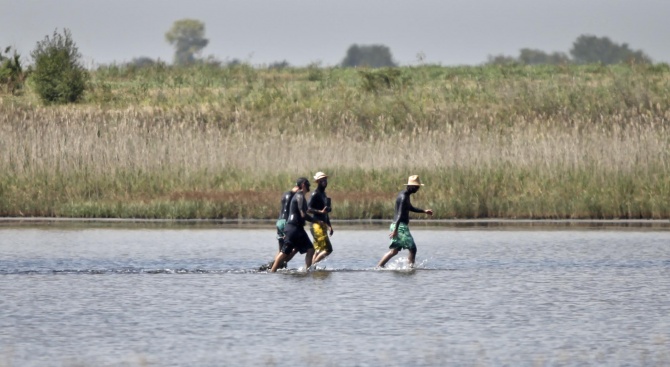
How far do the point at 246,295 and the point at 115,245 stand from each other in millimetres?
8174

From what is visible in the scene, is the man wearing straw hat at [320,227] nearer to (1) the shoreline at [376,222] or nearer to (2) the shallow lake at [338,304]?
(2) the shallow lake at [338,304]

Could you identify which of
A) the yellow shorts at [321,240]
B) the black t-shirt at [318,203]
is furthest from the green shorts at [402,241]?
the black t-shirt at [318,203]

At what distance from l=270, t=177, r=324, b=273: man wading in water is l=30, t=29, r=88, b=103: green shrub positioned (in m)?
32.4

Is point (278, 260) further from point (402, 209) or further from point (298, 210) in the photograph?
point (402, 209)

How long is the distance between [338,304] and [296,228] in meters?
4.00

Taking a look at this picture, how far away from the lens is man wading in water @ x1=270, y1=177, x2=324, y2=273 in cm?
1994

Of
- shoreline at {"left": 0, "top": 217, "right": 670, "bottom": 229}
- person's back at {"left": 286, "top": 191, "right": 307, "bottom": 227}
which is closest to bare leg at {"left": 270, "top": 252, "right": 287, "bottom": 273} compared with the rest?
person's back at {"left": 286, "top": 191, "right": 307, "bottom": 227}

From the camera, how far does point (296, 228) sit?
20.0 meters

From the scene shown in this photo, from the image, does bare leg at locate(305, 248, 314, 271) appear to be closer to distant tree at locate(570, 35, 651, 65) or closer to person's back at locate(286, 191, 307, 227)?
person's back at locate(286, 191, 307, 227)

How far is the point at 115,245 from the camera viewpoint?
81.1 feet

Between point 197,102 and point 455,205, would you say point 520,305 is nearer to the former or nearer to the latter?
point 455,205

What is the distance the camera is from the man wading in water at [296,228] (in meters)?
19.9

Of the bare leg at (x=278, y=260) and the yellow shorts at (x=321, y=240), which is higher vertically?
the yellow shorts at (x=321, y=240)

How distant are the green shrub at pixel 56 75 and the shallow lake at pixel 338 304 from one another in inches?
1027
